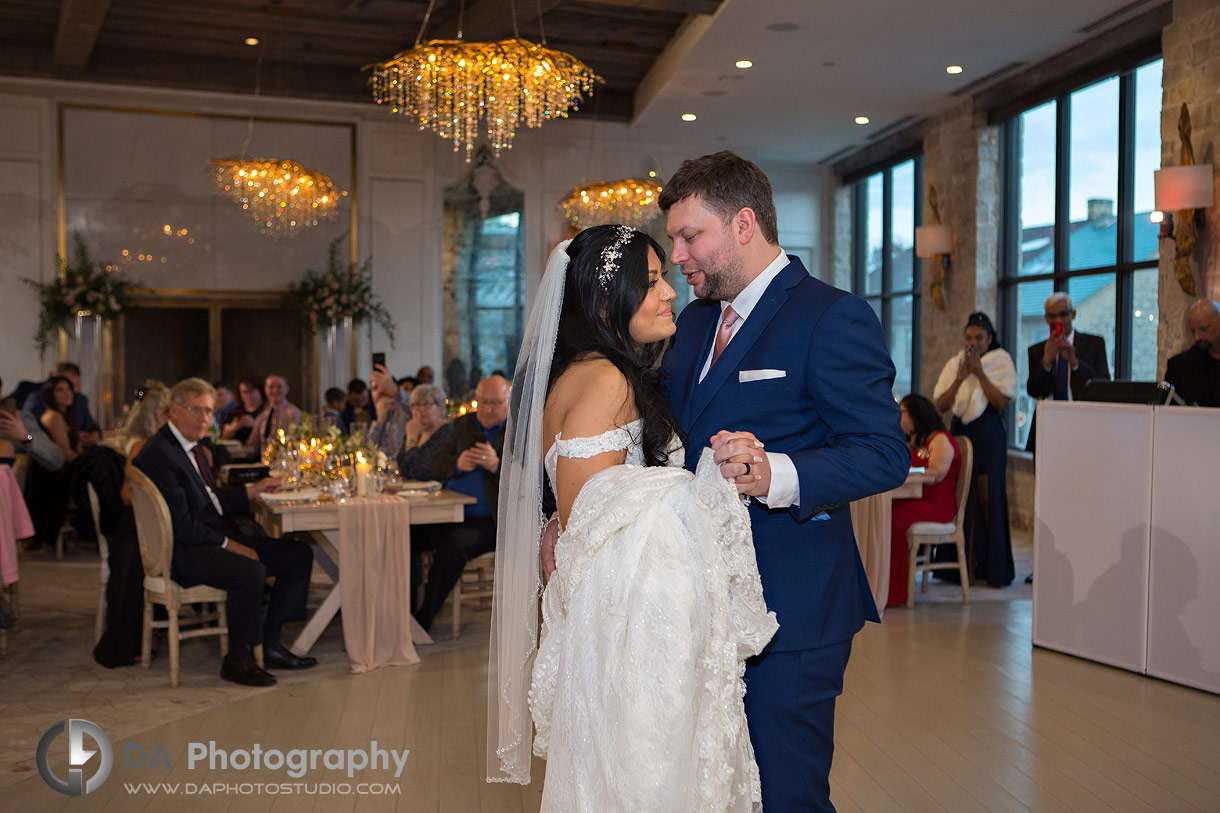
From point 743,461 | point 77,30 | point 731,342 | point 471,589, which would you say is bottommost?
point 471,589

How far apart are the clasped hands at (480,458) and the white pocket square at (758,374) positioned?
140 inches

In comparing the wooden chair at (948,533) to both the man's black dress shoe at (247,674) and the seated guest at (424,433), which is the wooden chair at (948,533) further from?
the man's black dress shoe at (247,674)

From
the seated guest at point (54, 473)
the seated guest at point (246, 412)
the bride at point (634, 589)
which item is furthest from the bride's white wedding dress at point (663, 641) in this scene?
the seated guest at point (246, 412)

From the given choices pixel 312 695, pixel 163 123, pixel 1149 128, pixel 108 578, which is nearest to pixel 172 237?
pixel 163 123

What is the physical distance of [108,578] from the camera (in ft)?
17.5

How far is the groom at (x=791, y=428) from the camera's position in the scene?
2.11 m

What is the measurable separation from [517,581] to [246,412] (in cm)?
781

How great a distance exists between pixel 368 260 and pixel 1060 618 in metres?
9.13

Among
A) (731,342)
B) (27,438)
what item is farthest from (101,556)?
(731,342)

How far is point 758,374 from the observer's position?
2.22 m

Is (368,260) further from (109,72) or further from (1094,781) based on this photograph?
(1094,781)

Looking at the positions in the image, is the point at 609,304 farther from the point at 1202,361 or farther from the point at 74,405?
the point at 74,405

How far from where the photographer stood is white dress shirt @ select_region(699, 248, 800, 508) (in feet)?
6.66

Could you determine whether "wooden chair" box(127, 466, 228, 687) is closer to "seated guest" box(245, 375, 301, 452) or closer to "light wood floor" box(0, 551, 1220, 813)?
"light wood floor" box(0, 551, 1220, 813)
